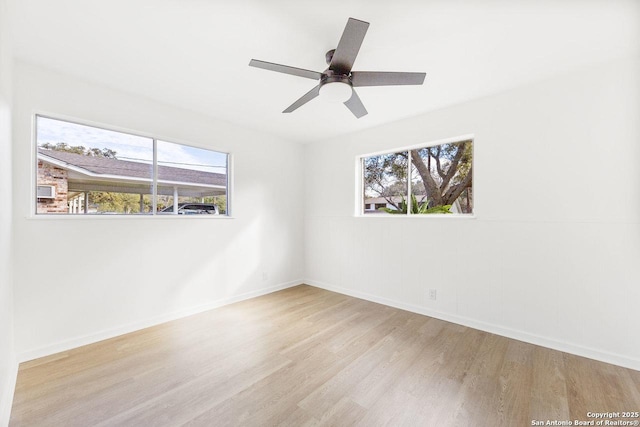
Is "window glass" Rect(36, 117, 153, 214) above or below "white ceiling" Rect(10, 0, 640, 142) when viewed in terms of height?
below

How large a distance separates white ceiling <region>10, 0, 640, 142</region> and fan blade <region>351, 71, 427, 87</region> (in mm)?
275

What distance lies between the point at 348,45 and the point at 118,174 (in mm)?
2597

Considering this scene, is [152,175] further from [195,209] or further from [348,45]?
[348,45]

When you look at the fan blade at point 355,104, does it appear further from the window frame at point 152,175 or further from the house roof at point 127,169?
the house roof at point 127,169

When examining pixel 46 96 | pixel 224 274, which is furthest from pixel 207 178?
pixel 46 96

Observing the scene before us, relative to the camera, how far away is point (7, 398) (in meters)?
1.61

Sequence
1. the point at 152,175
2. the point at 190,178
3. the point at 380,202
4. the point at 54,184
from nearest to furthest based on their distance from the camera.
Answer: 1. the point at 54,184
2. the point at 152,175
3. the point at 190,178
4. the point at 380,202

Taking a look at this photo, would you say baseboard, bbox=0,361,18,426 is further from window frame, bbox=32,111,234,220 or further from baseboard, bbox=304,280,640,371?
baseboard, bbox=304,280,640,371

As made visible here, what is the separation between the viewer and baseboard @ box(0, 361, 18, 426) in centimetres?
146

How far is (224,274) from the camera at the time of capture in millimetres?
3479

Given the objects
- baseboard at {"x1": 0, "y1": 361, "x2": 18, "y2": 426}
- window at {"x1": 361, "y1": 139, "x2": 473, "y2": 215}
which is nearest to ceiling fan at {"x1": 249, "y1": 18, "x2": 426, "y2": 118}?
window at {"x1": 361, "y1": 139, "x2": 473, "y2": 215}

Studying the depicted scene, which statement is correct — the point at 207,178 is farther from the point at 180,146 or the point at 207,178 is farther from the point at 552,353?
the point at 552,353

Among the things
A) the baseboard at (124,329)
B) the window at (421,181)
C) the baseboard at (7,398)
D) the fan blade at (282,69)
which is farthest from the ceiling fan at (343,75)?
the baseboard at (124,329)

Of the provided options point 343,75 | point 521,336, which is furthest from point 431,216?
point 343,75
